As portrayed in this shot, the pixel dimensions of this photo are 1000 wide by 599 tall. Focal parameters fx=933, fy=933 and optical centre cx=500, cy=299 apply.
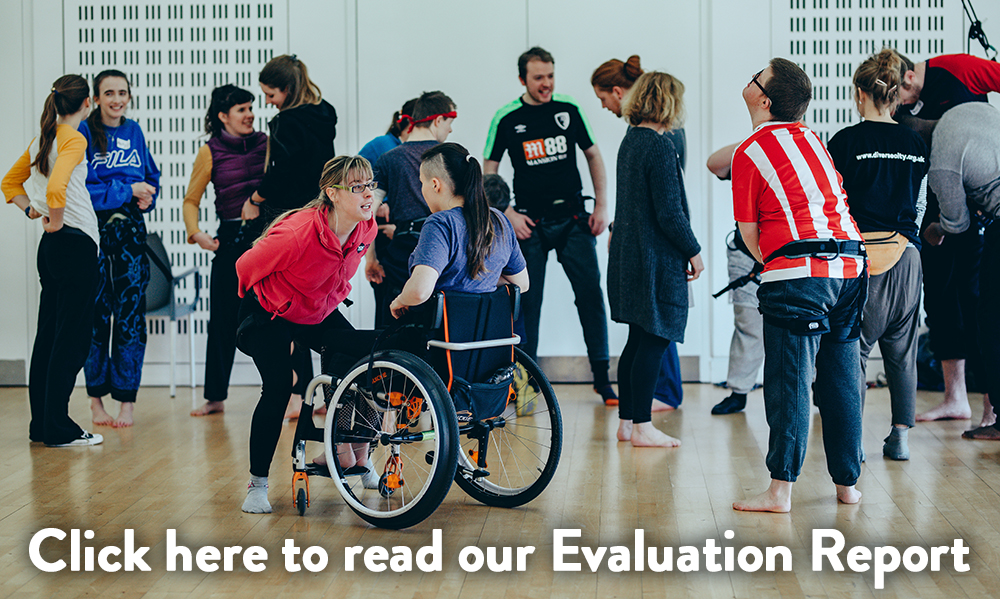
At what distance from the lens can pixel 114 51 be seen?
5.48 m

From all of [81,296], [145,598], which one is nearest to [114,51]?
[81,296]

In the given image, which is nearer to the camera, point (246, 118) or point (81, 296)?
point (81, 296)

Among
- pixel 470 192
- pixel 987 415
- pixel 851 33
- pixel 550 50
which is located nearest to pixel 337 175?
pixel 470 192

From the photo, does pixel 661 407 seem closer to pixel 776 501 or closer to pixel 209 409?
pixel 776 501

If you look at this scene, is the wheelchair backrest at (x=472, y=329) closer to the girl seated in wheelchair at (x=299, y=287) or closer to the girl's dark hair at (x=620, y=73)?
the girl seated in wheelchair at (x=299, y=287)

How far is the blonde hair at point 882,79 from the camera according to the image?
125 inches

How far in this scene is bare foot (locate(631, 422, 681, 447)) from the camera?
3.80 metres

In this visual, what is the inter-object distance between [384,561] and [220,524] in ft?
2.09

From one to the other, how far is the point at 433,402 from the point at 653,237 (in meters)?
1.45

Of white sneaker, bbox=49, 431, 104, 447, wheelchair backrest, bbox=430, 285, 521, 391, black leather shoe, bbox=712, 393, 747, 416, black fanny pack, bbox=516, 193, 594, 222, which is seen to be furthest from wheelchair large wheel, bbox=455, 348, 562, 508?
white sneaker, bbox=49, 431, 104, 447

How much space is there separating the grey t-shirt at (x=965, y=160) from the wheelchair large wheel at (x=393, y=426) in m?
2.22

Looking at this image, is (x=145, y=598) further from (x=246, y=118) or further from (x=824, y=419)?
(x=246, y=118)

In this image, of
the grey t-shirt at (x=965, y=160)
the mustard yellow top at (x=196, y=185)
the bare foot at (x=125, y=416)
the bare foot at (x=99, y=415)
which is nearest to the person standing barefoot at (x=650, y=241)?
the grey t-shirt at (x=965, y=160)

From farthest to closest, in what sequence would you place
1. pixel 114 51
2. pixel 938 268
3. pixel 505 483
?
pixel 114 51 → pixel 938 268 → pixel 505 483
